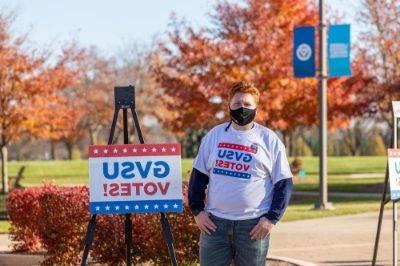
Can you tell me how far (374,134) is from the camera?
79375 millimetres

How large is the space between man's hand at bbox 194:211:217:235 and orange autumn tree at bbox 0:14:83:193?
22816 mm

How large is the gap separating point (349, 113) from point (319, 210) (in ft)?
31.6

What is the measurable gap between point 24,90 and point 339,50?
1158 cm

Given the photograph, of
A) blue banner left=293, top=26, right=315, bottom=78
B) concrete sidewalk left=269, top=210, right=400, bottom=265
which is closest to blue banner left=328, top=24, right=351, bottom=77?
blue banner left=293, top=26, right=315, bottom=78

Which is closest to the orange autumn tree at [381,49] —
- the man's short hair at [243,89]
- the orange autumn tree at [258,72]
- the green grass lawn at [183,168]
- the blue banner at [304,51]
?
the orange autumn tree at [258,72]

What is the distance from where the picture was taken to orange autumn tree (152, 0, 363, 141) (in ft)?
93.8

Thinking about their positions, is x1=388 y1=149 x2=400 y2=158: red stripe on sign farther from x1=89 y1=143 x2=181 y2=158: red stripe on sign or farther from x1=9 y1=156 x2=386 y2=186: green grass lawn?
x1=9 y1=156 x2=386 y2=186: green grass lawn

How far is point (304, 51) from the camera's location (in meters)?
21.5

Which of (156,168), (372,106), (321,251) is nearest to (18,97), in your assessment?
(372,106)

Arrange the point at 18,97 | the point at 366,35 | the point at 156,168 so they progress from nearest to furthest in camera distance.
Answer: the point at 156,168
the point at 18,97
the point at 366,35

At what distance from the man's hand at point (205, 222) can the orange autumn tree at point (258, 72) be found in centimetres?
2246

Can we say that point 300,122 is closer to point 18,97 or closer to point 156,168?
point 18,97

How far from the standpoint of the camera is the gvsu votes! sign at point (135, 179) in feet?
22.4

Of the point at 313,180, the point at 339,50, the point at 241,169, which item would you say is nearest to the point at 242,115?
the point at 241,169
